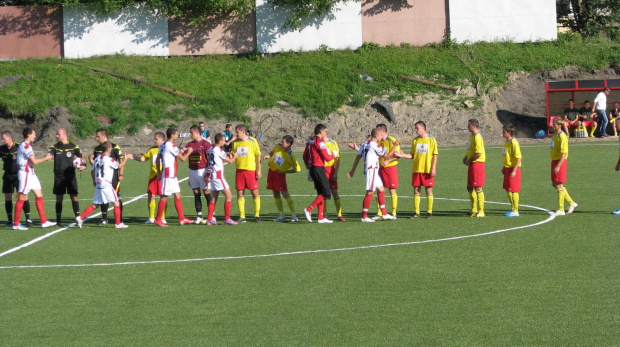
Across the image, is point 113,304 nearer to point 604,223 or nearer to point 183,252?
point 183,252

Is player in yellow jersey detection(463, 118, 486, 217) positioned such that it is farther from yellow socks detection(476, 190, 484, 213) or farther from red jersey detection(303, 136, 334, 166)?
red jersey detection(303, 136, 334, 166)

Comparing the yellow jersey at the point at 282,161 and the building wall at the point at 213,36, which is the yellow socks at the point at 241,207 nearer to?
the yellow jersey at the point at 282,161

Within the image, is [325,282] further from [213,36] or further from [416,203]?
[213,36]

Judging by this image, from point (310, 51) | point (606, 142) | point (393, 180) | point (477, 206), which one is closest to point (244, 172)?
point (393, 180)

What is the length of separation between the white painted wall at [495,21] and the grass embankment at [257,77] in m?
0.64

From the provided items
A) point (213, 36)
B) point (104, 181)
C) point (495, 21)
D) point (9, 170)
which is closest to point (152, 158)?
point (104, 181)

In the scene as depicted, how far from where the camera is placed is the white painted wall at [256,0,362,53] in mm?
47250

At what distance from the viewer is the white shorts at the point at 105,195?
1662cm

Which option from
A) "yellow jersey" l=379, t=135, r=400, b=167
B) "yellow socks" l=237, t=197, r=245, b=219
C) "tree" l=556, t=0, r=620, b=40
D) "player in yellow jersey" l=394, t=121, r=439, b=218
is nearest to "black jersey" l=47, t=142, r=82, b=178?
"yellow socks" l=237, t=197, r=245, b=219

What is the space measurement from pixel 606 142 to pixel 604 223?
2062 cm

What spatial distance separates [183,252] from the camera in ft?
44.8

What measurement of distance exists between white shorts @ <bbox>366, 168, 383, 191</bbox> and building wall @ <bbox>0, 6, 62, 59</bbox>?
34.7 meters

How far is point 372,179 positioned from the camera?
16.8 m

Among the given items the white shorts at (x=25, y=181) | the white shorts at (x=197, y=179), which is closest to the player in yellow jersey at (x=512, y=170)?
the white shorts at (x=197, y=179)
